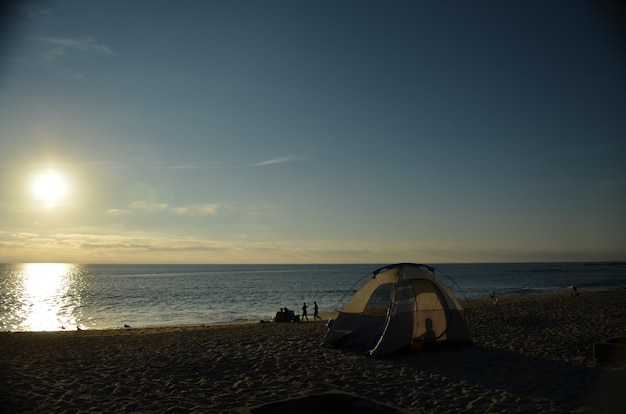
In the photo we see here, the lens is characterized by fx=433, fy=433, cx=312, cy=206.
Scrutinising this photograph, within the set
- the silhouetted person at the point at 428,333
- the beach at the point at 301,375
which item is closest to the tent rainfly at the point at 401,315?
the silhouetted person at the point at 428,333

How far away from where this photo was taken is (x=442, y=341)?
12.4m

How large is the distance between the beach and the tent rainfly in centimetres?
50

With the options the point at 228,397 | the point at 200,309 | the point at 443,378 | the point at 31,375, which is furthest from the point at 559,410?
the point at 200,309

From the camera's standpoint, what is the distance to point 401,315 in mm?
11844

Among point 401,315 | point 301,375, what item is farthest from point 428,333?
Answer: point 301,375

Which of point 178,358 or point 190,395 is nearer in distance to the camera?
point 190,395

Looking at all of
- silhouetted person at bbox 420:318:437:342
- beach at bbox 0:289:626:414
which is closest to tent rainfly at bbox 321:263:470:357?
silhouetted person at bbox 420:318:437:342

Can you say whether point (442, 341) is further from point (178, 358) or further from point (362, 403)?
point (178, 358)

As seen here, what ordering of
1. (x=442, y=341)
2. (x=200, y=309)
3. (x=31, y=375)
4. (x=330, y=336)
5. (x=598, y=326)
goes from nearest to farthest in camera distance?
(x=31, y=375)
(x=442, y=341)
(x=330, y=336)
(x=598, y=326)
(x=200, y=309)

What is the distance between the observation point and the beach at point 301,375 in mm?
7656

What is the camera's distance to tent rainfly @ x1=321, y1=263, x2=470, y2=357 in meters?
11.8

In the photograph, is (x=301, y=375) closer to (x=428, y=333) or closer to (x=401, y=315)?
(x=401, y=315)

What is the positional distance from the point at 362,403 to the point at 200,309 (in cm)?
4034

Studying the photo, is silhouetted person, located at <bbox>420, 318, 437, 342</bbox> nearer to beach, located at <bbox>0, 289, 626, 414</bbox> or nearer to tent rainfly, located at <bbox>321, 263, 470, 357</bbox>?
tent rainfly, located at <bbox>321, 263, 470, 357</bbox>
